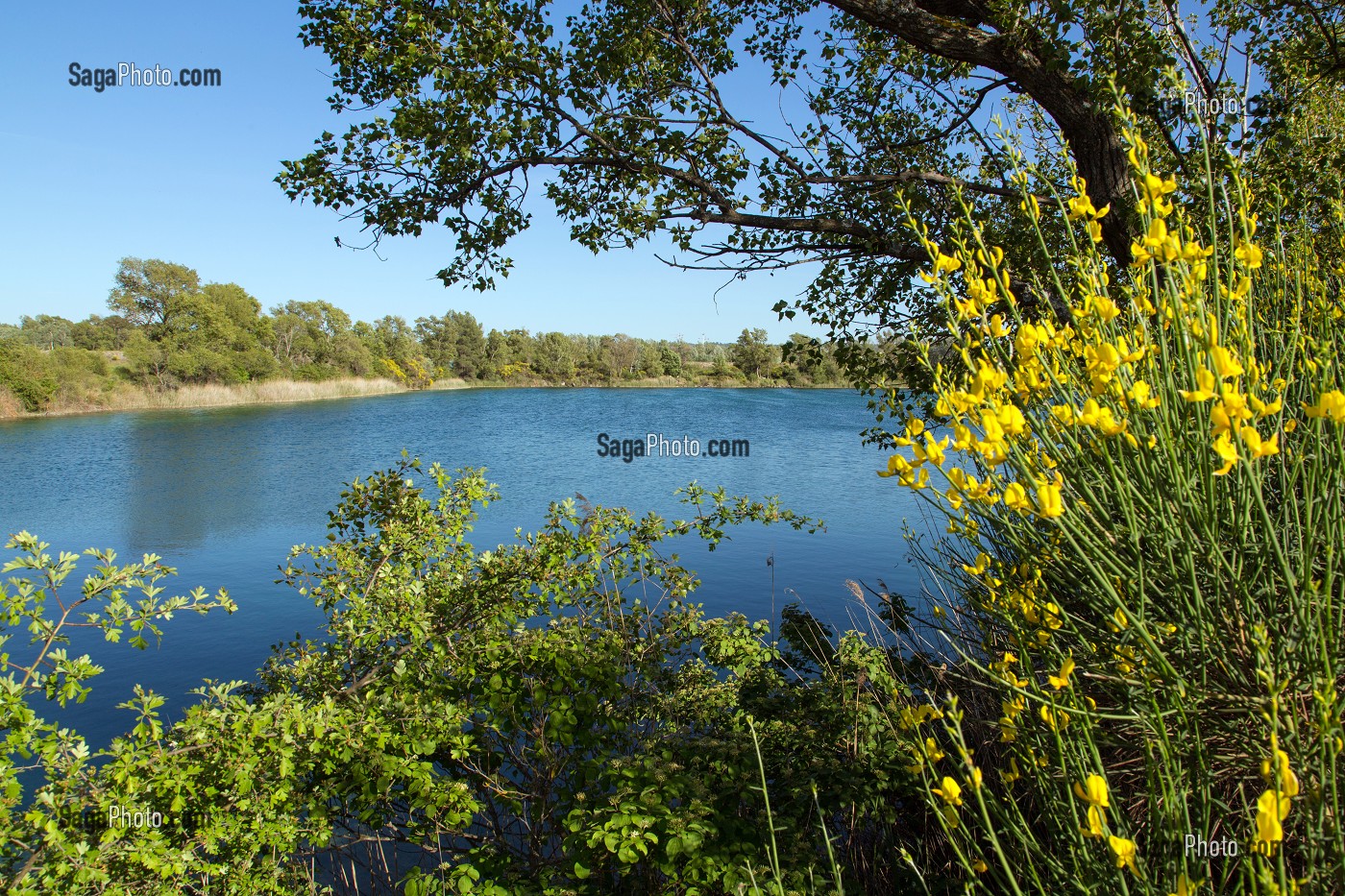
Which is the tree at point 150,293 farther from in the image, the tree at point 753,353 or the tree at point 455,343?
the tree at point 753,353

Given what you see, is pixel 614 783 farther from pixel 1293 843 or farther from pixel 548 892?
pixel 1293 843

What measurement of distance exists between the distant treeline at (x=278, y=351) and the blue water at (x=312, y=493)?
491 centimetres

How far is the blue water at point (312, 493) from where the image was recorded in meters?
7.63

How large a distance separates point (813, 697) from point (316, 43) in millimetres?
5035

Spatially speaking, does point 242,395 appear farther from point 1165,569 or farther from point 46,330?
point 1165,569

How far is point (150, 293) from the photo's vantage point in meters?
47.6

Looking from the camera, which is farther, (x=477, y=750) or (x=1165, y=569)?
(x=477, y=750)

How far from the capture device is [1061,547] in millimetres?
1633

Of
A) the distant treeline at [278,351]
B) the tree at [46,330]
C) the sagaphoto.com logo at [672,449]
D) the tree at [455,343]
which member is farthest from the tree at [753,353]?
the tree at [46,330]

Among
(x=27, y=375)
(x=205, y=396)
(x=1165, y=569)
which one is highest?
(x=27, y=375)

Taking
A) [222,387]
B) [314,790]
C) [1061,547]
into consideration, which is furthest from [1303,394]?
[222,387]

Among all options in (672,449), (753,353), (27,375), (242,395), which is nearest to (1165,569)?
(672,449)

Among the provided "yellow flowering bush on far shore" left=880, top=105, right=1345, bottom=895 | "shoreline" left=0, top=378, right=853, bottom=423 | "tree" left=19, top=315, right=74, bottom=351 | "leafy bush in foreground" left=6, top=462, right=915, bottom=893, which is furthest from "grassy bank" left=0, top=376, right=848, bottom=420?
"yellow flowering bush on far shore" left=880, top=105, right=1345, bottom=895

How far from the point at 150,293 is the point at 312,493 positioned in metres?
43.0
